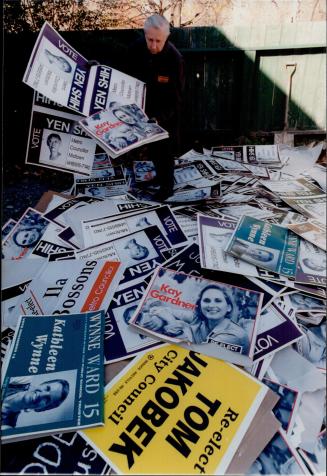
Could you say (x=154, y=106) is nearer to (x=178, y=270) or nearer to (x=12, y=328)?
(x=178, y=270)

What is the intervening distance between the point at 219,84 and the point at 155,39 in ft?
5.56

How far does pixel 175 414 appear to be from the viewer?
107cm

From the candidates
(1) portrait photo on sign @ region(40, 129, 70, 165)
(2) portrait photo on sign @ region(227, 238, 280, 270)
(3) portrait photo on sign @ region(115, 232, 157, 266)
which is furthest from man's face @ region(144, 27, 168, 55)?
(2) portrait photo on sign @ region(227, 238, 280, 270)

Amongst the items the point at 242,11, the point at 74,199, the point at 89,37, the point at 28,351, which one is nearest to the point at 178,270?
the point at 28,351

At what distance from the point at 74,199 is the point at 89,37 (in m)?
1.82

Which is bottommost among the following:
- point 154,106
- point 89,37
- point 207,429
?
point 207,429

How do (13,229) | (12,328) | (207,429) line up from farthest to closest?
(13,229) → (12,328) → (207,429)

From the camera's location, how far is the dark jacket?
2111 mm

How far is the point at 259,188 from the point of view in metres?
2.36

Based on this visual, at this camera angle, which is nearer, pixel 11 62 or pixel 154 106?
pixel 154 106

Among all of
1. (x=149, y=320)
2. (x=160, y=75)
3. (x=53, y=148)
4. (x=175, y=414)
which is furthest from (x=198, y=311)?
(x=160, y=75)

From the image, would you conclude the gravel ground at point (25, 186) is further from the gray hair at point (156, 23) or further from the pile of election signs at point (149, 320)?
the gray hair at point (156, 23)

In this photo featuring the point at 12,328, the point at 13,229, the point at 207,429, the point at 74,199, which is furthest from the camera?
the point at 74,199

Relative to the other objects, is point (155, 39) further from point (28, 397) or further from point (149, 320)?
point (28, 397)
